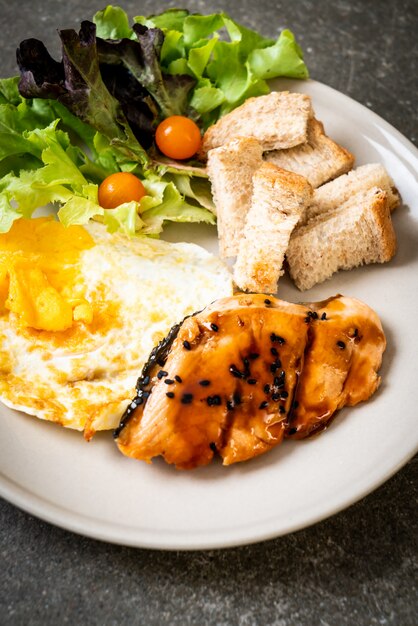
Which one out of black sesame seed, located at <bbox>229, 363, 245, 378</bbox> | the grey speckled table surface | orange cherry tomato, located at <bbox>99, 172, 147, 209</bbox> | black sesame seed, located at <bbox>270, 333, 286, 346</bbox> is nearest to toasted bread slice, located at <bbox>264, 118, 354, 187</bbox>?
orange cherry tomato, located at <bbox>99, 172, 147, 209</bbox>

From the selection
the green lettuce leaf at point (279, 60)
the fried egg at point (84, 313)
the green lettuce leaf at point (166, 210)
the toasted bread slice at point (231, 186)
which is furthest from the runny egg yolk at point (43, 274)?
the green lettuce leaf at point (279, 60)

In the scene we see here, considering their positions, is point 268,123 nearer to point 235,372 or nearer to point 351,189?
point 351,189

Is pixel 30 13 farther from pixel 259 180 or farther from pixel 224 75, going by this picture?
pixel 259 180

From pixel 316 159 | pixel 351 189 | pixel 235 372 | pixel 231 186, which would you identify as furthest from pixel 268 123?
pixel 235 372

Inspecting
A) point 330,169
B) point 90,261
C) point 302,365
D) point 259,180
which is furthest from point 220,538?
point 330,169

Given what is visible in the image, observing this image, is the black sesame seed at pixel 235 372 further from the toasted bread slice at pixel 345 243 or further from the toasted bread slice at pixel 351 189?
the toasted bread slice at pixel 351 189
